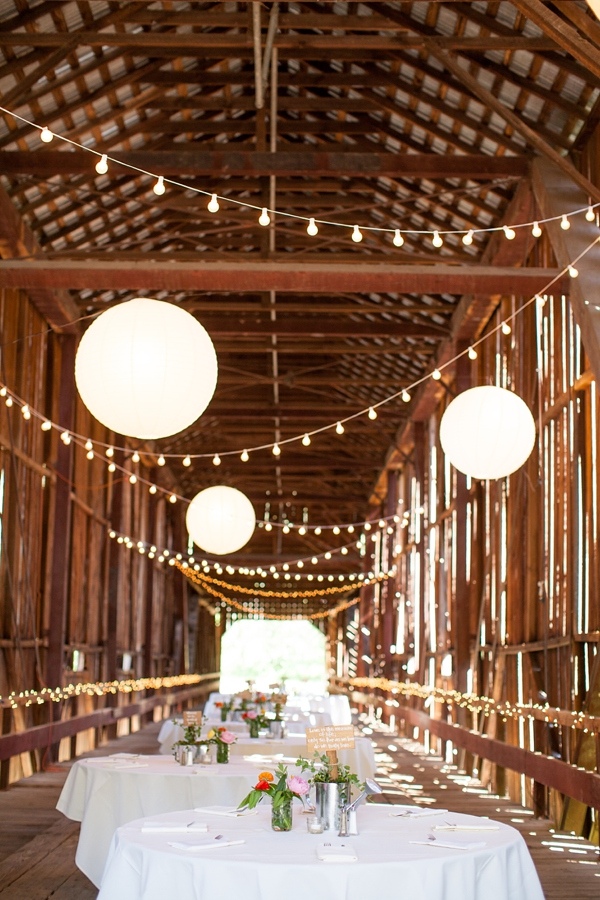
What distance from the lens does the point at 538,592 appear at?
9477 millimetres

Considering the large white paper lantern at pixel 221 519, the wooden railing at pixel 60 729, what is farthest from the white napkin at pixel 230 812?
the large white paper lantern at pixel 221 519

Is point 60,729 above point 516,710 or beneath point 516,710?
beneath

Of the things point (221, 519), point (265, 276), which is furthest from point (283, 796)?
point (221, 519)

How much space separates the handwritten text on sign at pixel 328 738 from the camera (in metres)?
3.92

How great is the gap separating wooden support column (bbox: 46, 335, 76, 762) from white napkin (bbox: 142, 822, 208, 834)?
8276mm

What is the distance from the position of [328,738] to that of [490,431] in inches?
128

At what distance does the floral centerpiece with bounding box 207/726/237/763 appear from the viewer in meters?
5.98

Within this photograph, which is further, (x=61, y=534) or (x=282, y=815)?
(x=61, y=534)

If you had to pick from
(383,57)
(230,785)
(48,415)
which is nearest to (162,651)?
(48,415)

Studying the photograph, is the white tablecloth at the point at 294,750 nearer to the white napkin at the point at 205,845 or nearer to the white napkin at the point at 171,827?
the white napkin at the point at 171,827

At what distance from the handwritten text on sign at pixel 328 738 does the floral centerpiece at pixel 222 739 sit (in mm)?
2123

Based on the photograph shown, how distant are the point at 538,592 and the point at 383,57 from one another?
4863 mm

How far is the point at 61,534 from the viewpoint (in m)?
12.3

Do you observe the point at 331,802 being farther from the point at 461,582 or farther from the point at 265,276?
the point at 461,582
